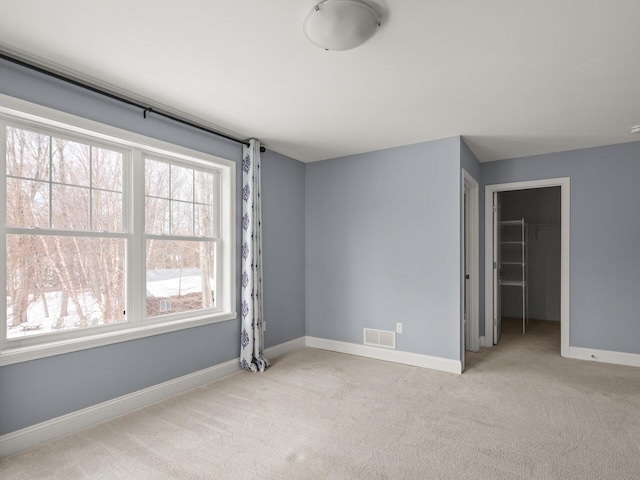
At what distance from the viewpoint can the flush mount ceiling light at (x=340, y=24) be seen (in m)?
1.73

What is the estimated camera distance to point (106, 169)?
9.25 feet

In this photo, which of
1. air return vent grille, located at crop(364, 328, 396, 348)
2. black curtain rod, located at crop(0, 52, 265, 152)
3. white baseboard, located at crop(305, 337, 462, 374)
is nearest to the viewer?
black curtain rod, located at crop(0, 52, 265, 152)

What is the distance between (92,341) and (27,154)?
138 cm

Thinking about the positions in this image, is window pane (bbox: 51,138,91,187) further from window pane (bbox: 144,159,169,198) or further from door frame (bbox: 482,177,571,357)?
→ door frame (bbox: 482,177,571,357)

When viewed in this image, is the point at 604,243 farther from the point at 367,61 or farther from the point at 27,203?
the point at 27,203

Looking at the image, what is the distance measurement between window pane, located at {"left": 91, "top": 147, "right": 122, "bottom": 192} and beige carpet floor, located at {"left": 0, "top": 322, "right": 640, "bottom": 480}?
1.83 meters

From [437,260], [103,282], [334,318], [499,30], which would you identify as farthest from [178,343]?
[499,30]

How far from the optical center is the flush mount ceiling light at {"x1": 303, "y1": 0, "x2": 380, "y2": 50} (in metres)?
1.73

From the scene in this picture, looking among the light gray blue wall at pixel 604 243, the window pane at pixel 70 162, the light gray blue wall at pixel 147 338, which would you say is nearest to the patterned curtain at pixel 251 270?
the light gray blue wall at pixel 147 338

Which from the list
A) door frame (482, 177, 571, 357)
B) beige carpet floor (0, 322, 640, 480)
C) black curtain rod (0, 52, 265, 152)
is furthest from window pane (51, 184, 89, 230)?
door frame (482, 177, 571, 357)

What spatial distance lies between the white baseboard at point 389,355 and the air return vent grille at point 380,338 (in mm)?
59

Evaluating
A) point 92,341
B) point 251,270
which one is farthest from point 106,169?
point 251,270

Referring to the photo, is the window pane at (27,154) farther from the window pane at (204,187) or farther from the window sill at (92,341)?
the window pane at (204,187)

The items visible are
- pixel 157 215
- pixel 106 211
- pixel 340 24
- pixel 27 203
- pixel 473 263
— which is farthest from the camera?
pixel 473 263
